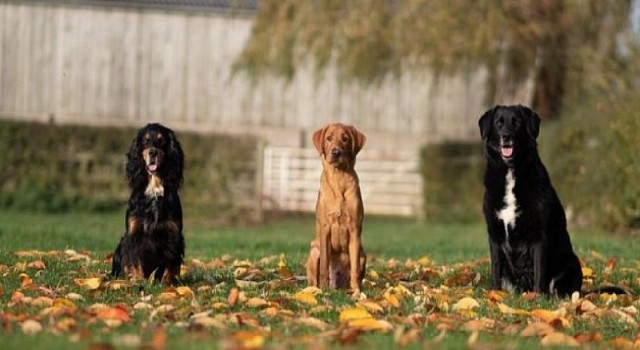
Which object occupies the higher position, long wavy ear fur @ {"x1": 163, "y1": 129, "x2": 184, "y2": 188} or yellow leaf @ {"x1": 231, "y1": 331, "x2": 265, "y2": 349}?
long wavy ear fur @ {"x1": 163, "y1": 129, "x2": 184, "y2": 188}

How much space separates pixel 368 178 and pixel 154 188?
2410 cm

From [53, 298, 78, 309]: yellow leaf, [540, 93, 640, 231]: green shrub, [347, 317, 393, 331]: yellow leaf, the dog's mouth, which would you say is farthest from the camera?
[540, 93, 640, 231]: green shrub

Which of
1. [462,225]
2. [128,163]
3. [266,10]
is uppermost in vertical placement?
[266,10]

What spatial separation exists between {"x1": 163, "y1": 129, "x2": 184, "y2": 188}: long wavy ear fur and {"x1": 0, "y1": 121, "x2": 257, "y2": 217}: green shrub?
715 inches

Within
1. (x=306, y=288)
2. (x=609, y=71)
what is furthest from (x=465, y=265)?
(x=609, y=71)

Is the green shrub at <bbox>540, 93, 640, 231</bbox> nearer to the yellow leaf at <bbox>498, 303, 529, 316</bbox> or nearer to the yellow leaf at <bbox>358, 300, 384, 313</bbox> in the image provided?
the yellow leaf at <bbox>498, 303, 529, 316</bbox>

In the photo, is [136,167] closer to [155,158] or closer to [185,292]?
[155,158]

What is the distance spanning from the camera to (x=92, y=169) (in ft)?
Result: 98.3

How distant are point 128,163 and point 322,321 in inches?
128

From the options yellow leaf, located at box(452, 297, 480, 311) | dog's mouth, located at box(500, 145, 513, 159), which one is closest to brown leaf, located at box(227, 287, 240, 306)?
yellow leaf, located at box(452, 297, 480, 311)

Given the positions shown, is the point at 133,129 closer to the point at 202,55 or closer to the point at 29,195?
the point at 29,195

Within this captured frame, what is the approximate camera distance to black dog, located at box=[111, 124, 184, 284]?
10516 mm

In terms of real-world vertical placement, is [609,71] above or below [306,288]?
above

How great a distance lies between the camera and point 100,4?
40094mm
